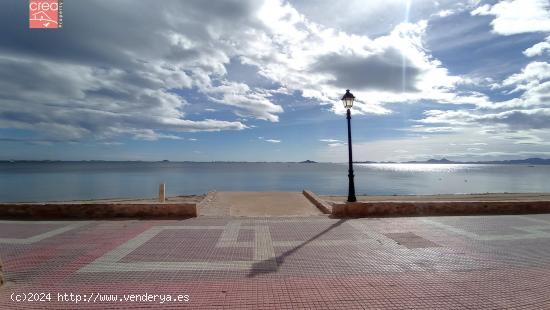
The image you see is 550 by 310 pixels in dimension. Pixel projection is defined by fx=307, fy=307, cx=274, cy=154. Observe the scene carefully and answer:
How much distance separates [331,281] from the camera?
5.41 metres

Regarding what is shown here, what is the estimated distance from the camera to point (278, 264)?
621 centimetres

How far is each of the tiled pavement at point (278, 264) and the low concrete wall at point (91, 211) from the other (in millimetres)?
990

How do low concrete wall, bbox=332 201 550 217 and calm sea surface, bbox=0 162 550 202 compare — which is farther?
calm sea surface, bbox=0 162 550 202

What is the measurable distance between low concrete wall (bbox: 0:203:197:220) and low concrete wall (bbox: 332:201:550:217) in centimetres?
569

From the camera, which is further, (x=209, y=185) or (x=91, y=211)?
(x=209, y=185)

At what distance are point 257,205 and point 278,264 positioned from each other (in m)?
7.36

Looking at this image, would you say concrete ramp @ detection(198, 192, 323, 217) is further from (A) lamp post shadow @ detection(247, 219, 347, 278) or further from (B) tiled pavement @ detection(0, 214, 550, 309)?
(A) lamp post shadow @ detection(247, 219, 347, 278)

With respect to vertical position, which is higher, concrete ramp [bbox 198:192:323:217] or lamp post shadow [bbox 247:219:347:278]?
concrete ramp [bbox 198:192:323:217]

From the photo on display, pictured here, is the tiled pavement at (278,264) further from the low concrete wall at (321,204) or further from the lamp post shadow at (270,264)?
the low concrete wall at (321,204)

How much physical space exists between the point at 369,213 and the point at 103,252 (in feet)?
27.8

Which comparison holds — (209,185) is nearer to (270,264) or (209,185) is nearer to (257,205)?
(257,205)

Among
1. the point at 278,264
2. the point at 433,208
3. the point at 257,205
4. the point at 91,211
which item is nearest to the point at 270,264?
the point at 278,264

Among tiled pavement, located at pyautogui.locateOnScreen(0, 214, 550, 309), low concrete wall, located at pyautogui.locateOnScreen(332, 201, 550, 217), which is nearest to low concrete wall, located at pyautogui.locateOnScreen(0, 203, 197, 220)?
tiled pavement, located at pyautogui.locateOnScreen(0, 214, 550, 309)

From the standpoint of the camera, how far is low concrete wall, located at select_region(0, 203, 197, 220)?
35.0 ft
